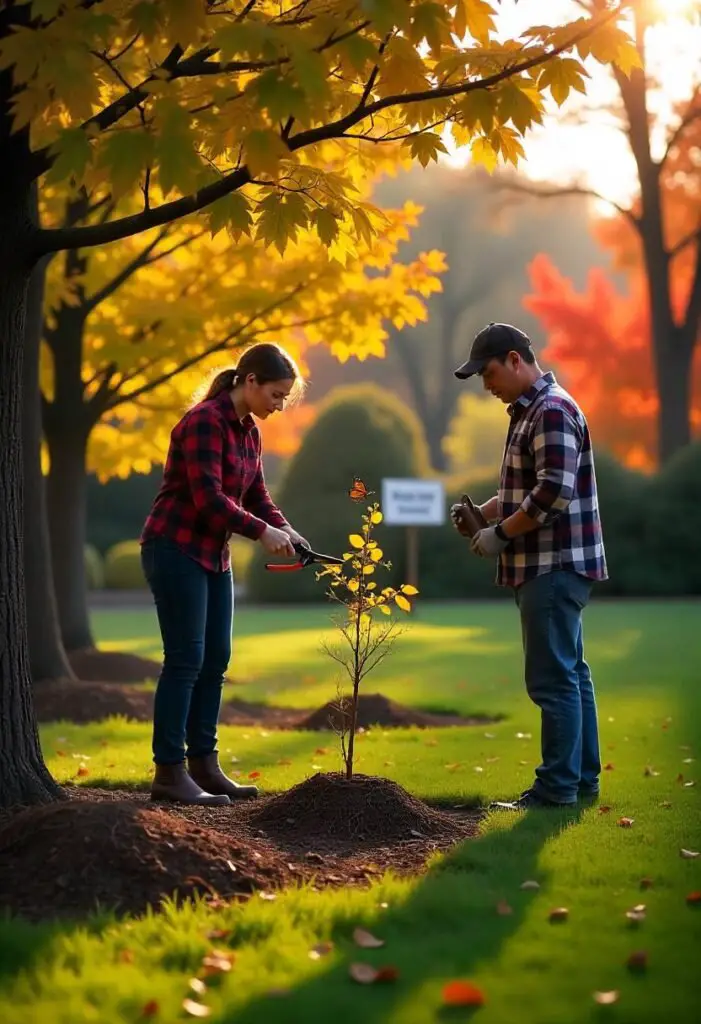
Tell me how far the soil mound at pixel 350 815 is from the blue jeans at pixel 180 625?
1.87 feet

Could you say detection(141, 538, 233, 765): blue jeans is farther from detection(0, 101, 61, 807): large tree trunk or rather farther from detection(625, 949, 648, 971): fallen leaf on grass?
detection(625, 949, 648, 971): fallen leaf on grass

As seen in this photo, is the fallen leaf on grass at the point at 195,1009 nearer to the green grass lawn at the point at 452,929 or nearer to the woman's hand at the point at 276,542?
the green grass lawn at the point at 452,929

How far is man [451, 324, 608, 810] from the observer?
5824 mm

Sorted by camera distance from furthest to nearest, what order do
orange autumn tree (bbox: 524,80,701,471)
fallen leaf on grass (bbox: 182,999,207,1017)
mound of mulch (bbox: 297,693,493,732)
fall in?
orange autumn tree (bbox: 524,80,701,471)
mound of mulch (bbox: 297,693,493,732)
fallen leaf on grass (bbox: 182,999,207,1017)

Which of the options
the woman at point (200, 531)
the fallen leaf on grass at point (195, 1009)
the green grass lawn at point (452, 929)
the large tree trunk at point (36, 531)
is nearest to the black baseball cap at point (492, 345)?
the woman at point (200, 531)

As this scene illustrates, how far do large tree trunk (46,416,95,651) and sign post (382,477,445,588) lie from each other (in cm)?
848

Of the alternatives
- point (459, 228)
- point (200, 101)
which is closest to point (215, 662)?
point (200, 101)

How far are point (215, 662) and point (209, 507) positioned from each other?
2.66 feet

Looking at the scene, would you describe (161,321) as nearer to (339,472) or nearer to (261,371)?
(261,371)

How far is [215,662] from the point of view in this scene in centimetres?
629

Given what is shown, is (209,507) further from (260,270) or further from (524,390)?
(260,270)

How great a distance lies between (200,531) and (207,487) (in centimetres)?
24

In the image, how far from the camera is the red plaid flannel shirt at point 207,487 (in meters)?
5.84

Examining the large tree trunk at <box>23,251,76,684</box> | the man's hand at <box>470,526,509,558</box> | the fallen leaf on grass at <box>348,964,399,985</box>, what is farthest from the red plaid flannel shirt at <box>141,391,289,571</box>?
the large tree trunk at <box>23,251,76,684</box>
